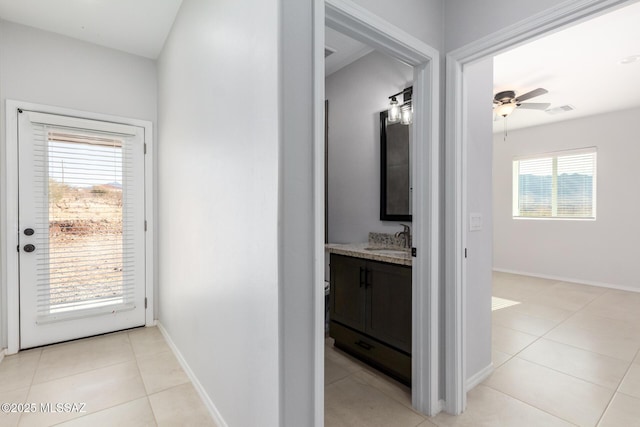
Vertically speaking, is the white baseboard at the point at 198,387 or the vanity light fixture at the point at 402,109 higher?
the vanity light fixture at the point at 402,109

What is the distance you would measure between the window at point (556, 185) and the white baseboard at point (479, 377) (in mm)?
4385

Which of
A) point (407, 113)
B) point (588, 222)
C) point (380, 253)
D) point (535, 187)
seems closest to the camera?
point (380, 253)

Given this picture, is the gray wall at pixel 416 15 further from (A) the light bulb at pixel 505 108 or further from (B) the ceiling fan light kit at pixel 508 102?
(A) the light bulb at pixel 505 108

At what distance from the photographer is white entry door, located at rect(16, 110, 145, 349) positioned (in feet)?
8.67

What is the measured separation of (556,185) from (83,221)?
702 centimetres

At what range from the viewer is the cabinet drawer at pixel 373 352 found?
2.09 meters

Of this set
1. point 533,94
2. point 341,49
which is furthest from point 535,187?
point 341,49

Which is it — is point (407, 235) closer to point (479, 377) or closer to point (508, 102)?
point (479, 377)

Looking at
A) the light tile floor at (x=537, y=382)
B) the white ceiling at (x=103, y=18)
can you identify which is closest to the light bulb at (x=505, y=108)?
the light tile floor at (x=537, y=382)

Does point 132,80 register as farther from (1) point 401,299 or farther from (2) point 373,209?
(1) point 401,299

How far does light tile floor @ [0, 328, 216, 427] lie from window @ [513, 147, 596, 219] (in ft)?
20.5

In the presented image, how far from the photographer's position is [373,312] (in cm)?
230

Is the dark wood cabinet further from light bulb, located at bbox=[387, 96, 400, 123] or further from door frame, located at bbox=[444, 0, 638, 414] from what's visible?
light bulb, located at bbox=[387, 96, 400, 123]

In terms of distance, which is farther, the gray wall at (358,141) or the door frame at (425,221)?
the gray wall at (358,141)
